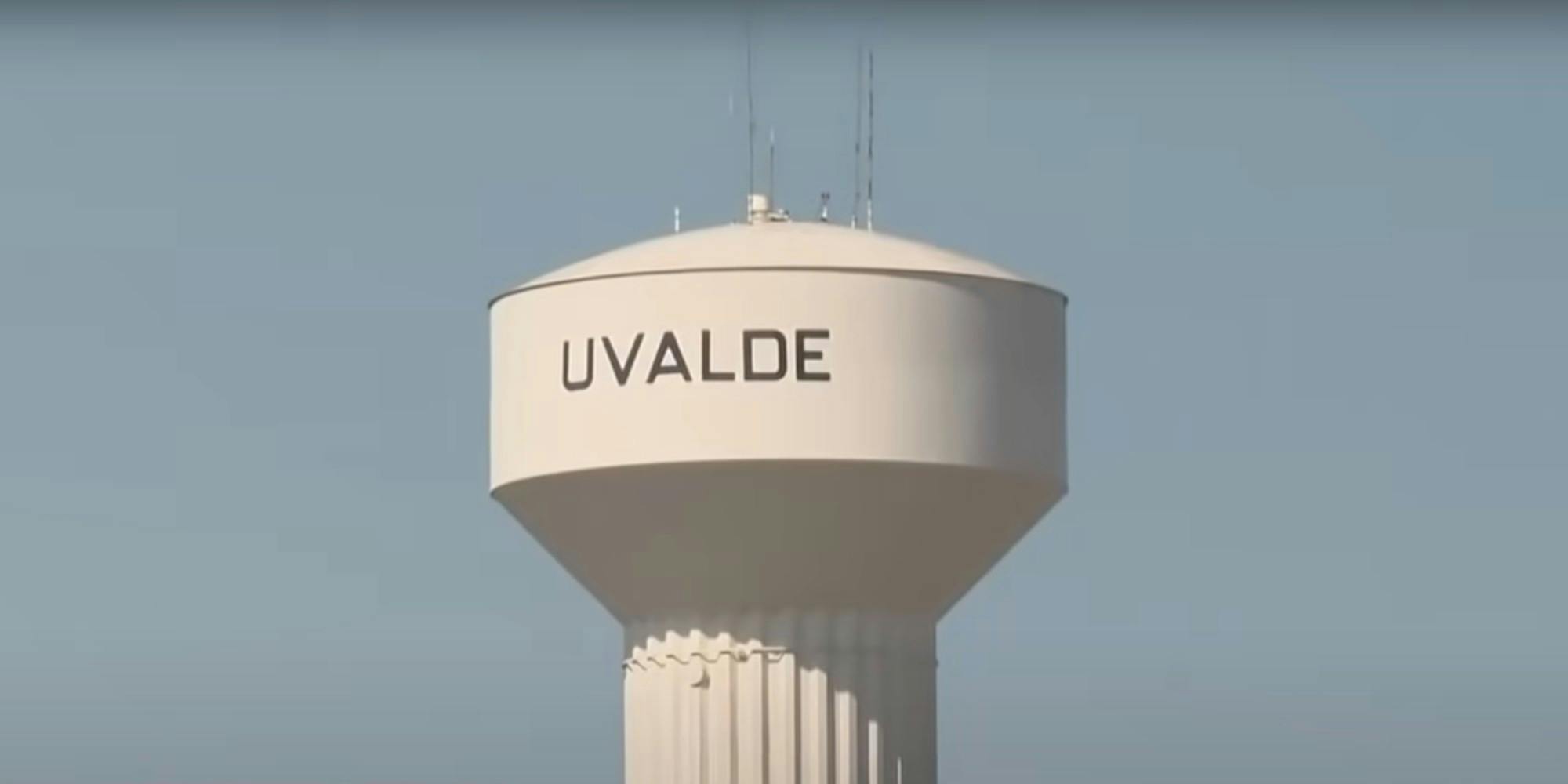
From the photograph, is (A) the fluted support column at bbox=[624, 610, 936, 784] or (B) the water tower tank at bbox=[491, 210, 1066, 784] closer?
(B) the water tower tank at bbox=[491, 210, 1066, 784]

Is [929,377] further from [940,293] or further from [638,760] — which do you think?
[638,760]

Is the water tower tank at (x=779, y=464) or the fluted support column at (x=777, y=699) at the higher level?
the water tower tank at (x=779, y=464)

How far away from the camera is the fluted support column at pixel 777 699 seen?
36031 mm

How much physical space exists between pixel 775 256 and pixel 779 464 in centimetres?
145

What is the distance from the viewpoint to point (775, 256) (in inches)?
1389

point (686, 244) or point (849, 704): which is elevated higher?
point (686, 244)

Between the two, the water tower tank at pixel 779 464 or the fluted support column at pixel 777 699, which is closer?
the water tower tank at pixel 779 464

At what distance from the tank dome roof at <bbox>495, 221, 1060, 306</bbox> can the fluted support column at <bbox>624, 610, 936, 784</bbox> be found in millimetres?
2543

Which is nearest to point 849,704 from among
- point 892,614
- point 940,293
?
point 892,614

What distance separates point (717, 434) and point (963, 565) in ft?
7.54

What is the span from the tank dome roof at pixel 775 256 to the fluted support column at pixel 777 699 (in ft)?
8.34

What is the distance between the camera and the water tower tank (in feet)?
115

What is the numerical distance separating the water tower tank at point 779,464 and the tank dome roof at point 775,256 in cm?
3

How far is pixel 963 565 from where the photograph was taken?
36.2 m
